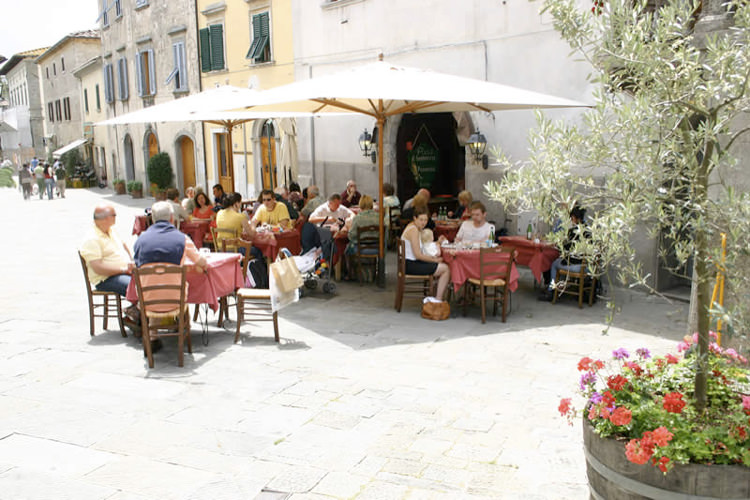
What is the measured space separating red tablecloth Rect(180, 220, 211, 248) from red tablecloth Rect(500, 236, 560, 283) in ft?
16.6

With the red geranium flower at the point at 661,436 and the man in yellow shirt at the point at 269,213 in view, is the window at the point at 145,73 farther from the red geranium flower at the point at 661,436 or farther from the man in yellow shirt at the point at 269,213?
the red geranium flower at the point at 661,436

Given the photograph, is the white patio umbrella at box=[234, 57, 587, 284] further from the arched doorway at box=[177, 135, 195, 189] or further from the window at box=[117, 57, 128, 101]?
the window at box=[117, 57, 128, 101]

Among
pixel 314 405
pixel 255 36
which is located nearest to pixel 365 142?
pixel 255 36

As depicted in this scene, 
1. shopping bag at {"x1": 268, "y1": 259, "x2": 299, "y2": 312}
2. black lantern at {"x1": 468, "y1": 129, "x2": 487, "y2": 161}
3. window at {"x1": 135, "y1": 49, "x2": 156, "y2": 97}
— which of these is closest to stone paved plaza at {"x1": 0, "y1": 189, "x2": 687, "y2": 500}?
shopping bag at {"x1": 268, "y1": 259, "x2": 299, "y2": 312}

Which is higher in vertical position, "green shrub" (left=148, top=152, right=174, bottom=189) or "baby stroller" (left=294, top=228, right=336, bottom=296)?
"green shrub" (left=148, top=152, right=174, bottom=189)

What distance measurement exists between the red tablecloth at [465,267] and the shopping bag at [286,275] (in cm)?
191

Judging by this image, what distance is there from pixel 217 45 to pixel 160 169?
638 cm

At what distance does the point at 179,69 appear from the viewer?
2153 centimetres

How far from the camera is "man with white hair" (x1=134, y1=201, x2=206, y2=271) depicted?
6.03 m

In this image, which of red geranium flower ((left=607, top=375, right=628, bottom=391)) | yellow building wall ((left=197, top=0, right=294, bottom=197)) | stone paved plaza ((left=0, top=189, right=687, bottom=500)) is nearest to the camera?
red geranium flower ((left=607, top=375, right=628, bottom=391))

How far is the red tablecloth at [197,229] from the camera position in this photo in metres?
10.6

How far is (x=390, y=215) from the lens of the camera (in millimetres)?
11156

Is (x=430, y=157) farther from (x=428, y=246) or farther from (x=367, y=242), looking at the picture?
(x=428, y=246)

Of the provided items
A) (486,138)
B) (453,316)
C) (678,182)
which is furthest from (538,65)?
(678,182)
